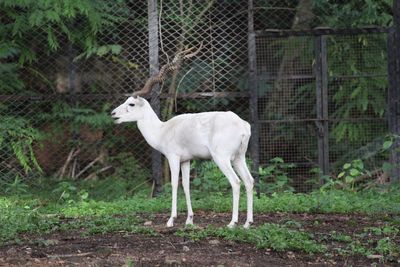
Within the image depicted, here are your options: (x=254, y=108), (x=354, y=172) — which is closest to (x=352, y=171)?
(x=354, y=172)

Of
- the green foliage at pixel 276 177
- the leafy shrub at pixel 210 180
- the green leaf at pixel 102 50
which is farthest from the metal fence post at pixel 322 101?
the green leaf at pixel 102 50

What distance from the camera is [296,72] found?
10.6 m

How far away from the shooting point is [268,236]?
21.7ft

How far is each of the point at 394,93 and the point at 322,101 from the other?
89 centimetres

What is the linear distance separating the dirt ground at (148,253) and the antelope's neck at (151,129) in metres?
1.04

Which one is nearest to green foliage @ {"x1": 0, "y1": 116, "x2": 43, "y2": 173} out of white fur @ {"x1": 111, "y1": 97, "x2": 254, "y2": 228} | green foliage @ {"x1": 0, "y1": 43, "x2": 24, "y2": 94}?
green foliage @ {"x1": 0, "y1": 43, "x2": 24, "y2": 94}

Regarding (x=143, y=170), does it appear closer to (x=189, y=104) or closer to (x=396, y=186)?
(x=189, y=104)

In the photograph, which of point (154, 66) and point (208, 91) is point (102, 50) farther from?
point (208, 91)

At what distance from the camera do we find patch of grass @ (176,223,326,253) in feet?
20.9

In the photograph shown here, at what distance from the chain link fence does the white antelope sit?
2.03m

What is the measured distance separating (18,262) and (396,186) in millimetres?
5333

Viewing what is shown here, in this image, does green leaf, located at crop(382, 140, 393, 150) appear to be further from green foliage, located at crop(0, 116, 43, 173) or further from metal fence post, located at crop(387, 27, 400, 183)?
green foliage, located at crop(0, 116, 43, 173)

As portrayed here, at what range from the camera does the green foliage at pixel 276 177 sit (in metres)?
10.1

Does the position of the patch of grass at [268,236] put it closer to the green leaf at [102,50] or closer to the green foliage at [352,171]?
the green foliage at [352,171]
